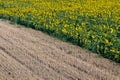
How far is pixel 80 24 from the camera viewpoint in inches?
569

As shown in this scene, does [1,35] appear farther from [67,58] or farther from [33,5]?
[33,5]

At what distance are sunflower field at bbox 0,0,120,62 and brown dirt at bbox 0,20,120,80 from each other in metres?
0.52

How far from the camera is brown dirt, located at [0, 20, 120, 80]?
842 cm

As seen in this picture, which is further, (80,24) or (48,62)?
(80,24)

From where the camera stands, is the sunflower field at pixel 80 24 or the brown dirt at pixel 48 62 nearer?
the brown dirt at pixel 48 62

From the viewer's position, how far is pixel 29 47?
36.2 ft

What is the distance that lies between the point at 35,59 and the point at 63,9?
377 inches

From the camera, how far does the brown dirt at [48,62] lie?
27.6ft

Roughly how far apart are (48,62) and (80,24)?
17.6 feet

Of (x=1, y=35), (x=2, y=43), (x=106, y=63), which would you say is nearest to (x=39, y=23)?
(x=1, y=35)

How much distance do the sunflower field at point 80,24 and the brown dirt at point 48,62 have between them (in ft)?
1.71

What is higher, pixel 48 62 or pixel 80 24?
pixel 80 24

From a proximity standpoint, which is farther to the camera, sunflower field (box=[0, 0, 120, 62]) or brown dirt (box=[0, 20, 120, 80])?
sunflower field (box=[0, 0, 120, 62])

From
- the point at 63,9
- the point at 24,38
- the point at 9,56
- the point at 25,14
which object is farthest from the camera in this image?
the point at 63,9
